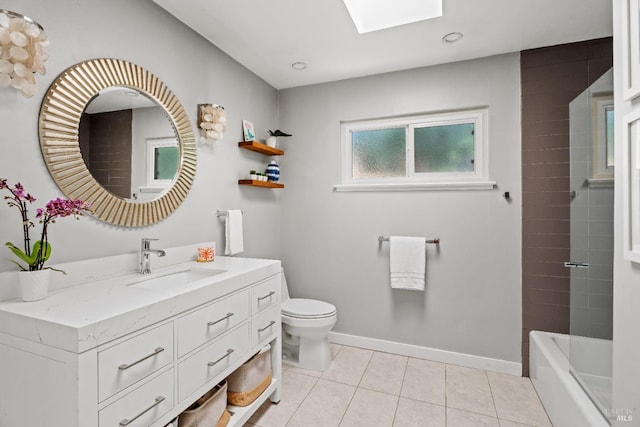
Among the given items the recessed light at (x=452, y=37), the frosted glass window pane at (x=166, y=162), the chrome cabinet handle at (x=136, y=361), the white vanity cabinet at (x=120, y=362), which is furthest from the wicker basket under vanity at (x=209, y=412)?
the recessed light at (x=452, y=37)

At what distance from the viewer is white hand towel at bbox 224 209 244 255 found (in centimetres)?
222

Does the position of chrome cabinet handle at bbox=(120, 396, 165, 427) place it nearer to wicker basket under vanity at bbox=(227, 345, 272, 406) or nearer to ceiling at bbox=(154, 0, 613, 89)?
wicker basket under vanity at bbox=(227, 345, 272, 406)

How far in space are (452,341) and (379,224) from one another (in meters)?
1.11

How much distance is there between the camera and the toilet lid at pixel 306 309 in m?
2.31

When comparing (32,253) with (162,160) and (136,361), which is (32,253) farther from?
(162,160)

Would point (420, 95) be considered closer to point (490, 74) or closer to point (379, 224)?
point (490, 74)

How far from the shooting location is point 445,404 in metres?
1.97

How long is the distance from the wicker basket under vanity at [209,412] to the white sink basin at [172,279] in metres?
0.55

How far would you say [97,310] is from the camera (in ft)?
3.37

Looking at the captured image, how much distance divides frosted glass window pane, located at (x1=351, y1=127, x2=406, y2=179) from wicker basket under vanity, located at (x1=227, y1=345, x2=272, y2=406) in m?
1.77

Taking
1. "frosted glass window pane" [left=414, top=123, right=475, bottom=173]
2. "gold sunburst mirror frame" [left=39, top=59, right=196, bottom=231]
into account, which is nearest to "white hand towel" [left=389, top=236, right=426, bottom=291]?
"frosted glass window pane" [left=414, top=123, right=475, bottom=173]

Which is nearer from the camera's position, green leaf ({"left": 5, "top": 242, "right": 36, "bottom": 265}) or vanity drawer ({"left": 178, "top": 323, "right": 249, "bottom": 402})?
green leaf ({"left": 5, "top": 242, "right": 36, "bottom": 265})

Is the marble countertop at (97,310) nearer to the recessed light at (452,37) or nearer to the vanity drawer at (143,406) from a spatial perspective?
the vanity drawer at (143,406)

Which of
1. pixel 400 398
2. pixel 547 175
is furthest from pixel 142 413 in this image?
pixel 547 175
